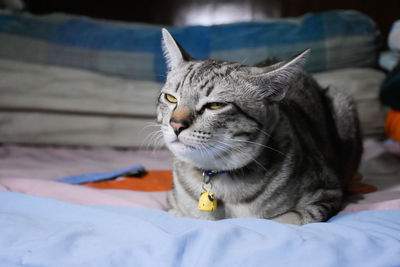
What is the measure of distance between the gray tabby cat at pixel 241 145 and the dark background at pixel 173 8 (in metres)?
1.80

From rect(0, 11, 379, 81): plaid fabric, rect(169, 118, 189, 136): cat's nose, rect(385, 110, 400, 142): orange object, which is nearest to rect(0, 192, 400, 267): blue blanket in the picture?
rect(169, 118, 189, 136): cat's nose

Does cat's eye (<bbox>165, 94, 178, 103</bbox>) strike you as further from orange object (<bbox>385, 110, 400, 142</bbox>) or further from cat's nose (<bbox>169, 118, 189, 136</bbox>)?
orange object (<bbox>385, 110, 400, 142</bbox>)

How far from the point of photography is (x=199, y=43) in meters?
2.42

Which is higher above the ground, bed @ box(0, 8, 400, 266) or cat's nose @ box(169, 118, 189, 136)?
cat's nose @ box(169, 118, 189, 136)

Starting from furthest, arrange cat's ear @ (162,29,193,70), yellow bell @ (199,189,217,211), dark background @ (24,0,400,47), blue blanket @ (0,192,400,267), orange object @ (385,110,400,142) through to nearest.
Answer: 1. dark background @ (24,0,400,47)
2. orange object @ (385,110,400,142)
3. cat's ear @ (162,29,193,70)
4. yellow bell @ (199,189,217,211)
5. blue blanket @ (0,192,400,267)

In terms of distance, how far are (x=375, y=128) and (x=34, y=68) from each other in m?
2.13

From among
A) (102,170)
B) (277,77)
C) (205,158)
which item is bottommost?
(102,170)

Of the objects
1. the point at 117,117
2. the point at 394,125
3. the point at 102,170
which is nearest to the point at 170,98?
the point at 102,170

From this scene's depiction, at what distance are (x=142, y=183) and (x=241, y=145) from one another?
2.18 ft

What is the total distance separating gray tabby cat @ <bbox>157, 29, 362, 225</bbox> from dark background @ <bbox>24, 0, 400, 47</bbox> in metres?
1.80

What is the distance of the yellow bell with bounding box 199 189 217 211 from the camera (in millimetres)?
1089

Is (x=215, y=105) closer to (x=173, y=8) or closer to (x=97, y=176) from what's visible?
(x=97, y=176)

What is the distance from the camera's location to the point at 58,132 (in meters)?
2.15

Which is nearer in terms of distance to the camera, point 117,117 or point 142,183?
point 142,183
